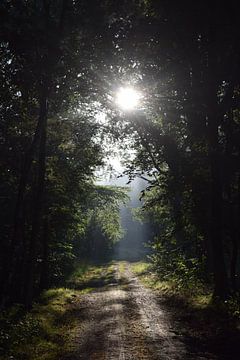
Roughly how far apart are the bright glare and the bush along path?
359 inches

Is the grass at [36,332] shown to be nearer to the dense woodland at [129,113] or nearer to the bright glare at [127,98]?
the dense woodland at [129,113]

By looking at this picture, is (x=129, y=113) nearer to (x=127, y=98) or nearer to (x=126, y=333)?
(x=127, y=98)

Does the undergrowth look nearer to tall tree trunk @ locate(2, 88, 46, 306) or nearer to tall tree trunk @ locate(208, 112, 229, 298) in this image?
tall tree trunk @ locate(208, 112, 229, 298)

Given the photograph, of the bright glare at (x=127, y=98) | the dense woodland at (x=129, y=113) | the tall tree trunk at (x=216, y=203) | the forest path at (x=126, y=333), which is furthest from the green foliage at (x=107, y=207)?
the tall tree trunk at (x=216, y=203)

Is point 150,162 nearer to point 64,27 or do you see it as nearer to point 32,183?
point 32,183

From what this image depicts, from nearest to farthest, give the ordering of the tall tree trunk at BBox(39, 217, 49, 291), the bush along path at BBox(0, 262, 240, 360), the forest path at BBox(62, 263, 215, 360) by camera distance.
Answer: the forest path at BBox(62, 263, 215, 360) → the bush along path at BBox(0, 262, 240, 360) → the tall tree trunk at BBox(39, 217, 49, 291)

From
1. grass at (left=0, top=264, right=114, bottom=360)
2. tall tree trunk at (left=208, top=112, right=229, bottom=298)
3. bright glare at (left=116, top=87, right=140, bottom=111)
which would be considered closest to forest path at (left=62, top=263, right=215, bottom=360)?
grass at (left=0, top=264, right=114, bottom=360)

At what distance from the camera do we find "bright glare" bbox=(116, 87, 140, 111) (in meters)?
18.1

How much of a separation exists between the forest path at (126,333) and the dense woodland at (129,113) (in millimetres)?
2817

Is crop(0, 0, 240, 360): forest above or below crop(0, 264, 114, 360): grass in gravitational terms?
above

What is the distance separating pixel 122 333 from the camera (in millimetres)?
11898

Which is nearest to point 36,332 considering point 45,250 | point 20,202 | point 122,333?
point 122,333

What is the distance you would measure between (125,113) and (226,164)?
561 centimetres

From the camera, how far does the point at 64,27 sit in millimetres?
15344
